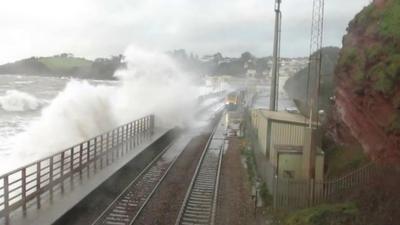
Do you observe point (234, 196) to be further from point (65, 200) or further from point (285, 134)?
point (65, 200)

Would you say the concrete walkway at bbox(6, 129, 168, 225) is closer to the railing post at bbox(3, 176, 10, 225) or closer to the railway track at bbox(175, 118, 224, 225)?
the railing post at bbox(3, 176, 10, 225)

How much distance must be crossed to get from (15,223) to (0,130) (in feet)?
101

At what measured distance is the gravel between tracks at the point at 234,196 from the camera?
514 inches

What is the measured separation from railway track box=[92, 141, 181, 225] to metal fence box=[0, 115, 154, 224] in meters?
1.35

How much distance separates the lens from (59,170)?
16.5 meters

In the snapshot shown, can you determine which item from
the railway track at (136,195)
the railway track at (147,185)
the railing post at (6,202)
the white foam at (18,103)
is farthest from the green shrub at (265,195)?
the white foam at (18,103)

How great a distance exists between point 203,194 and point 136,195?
2.15 metres

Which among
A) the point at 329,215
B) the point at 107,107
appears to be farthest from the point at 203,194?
the point at 107,107

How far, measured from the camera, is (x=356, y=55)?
51.8 feet

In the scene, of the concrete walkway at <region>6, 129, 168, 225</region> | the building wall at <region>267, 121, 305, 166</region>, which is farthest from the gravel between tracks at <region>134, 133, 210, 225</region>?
the building wall at <region>267, 121, 305, 166</region>

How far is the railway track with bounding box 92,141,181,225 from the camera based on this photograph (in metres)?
12.3

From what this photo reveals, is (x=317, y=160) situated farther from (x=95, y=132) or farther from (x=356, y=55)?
(x=95, y=132)

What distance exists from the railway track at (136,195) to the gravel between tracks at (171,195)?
0.20m

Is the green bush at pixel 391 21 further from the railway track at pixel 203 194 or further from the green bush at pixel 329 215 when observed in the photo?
the railway track at pixel 203 194
